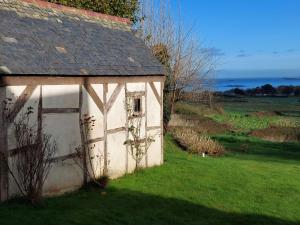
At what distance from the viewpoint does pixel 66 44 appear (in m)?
13.0

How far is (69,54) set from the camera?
12.6 meters

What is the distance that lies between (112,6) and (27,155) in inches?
561

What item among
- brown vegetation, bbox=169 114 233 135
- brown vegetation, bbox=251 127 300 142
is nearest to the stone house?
brown vegetation, bbox=169 114 233 135

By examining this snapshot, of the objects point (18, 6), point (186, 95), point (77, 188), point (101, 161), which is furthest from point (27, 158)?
point (186, 95)

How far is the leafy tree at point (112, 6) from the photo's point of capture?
22530 mm

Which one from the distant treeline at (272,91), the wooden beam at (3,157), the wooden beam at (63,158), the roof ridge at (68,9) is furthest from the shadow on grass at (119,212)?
the distant treeline at (272,91)

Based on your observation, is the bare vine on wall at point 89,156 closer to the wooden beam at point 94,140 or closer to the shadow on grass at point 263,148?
the wooden beam at point 94,140

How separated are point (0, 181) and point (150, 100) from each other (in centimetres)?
649

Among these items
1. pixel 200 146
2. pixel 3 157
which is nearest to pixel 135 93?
pixel 3 157

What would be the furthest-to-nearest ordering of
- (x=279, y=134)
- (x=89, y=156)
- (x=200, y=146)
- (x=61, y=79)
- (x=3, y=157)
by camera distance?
(x=279, y=134)
(x=200, y=146)
(x=89, y=156)
(x=61, y=79)
(x=3, y=157)

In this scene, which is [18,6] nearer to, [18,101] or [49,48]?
[49,48]

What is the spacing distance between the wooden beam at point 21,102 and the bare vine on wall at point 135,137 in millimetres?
3987

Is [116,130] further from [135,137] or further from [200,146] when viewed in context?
[200,146]

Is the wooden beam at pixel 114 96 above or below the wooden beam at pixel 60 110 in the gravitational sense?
above
